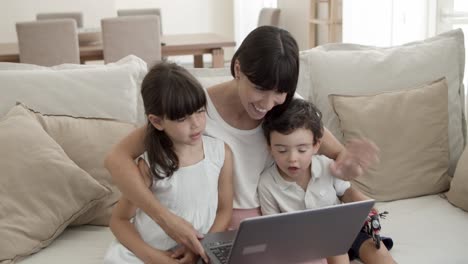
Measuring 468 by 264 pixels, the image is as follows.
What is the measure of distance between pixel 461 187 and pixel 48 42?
119 inches

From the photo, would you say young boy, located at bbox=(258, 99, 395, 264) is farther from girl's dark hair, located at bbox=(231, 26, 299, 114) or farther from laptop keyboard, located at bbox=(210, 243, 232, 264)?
laptop keyboard, located at bbox=(210, 243, 232, 264)

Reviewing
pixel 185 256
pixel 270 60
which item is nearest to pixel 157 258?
pixel 185 256

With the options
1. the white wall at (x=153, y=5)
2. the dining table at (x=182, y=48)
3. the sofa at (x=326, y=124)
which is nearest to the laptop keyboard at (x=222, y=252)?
the sofa at (x=326, y=124)

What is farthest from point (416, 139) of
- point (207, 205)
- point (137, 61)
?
point (137, 61)

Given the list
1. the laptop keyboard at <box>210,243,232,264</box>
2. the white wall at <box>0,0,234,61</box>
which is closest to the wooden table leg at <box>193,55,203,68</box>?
the white wall at <box>0,0,234,61</box>

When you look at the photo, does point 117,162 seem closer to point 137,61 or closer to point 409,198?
point 137,61

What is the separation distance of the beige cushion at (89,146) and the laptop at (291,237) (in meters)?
0.54

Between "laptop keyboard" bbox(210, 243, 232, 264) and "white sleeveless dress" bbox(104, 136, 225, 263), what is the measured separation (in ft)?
0.55

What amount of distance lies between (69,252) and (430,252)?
103 centimetres

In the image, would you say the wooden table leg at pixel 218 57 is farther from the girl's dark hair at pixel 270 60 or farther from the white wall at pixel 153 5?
the girl's dark hair at pixel 270 60

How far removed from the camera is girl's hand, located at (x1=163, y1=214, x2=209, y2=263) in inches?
55.0

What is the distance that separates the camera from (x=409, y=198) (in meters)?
2.06

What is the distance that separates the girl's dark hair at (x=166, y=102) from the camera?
143 centimetres

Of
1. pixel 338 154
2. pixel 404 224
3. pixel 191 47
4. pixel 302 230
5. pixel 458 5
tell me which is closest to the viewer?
pixel 302 230
